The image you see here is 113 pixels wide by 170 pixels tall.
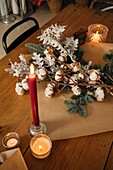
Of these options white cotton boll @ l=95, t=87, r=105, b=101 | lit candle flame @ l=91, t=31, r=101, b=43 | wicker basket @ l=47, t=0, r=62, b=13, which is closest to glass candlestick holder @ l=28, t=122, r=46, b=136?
white cotton boll @ l=95, t=87, r=105, b=101

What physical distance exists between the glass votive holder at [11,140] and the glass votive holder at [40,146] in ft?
0.22

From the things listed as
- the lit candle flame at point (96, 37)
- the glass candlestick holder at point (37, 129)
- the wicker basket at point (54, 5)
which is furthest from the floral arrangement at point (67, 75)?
the wicker basket at point (54, 5)

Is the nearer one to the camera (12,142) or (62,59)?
(12,142)

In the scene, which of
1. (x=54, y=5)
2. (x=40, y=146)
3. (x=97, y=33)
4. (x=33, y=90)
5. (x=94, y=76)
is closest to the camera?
(x=33, y=90)

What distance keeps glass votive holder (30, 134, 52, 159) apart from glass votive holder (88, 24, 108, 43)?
0.69 metres

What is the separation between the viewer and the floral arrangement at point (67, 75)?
36.0 inches

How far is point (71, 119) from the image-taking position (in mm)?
889

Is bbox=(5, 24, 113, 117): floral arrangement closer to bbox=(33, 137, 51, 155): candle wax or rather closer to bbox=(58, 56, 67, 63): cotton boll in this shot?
bbox=(58, 56, 67, 63): cotton boll

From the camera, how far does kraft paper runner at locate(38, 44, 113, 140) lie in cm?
85

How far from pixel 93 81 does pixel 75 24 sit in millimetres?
712

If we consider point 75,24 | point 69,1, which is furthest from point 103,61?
point 69,1

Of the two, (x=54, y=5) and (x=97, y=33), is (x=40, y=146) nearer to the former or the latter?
(x=97, y=33)

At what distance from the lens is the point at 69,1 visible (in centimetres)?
348

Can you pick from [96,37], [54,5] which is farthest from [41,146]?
[54,5]
